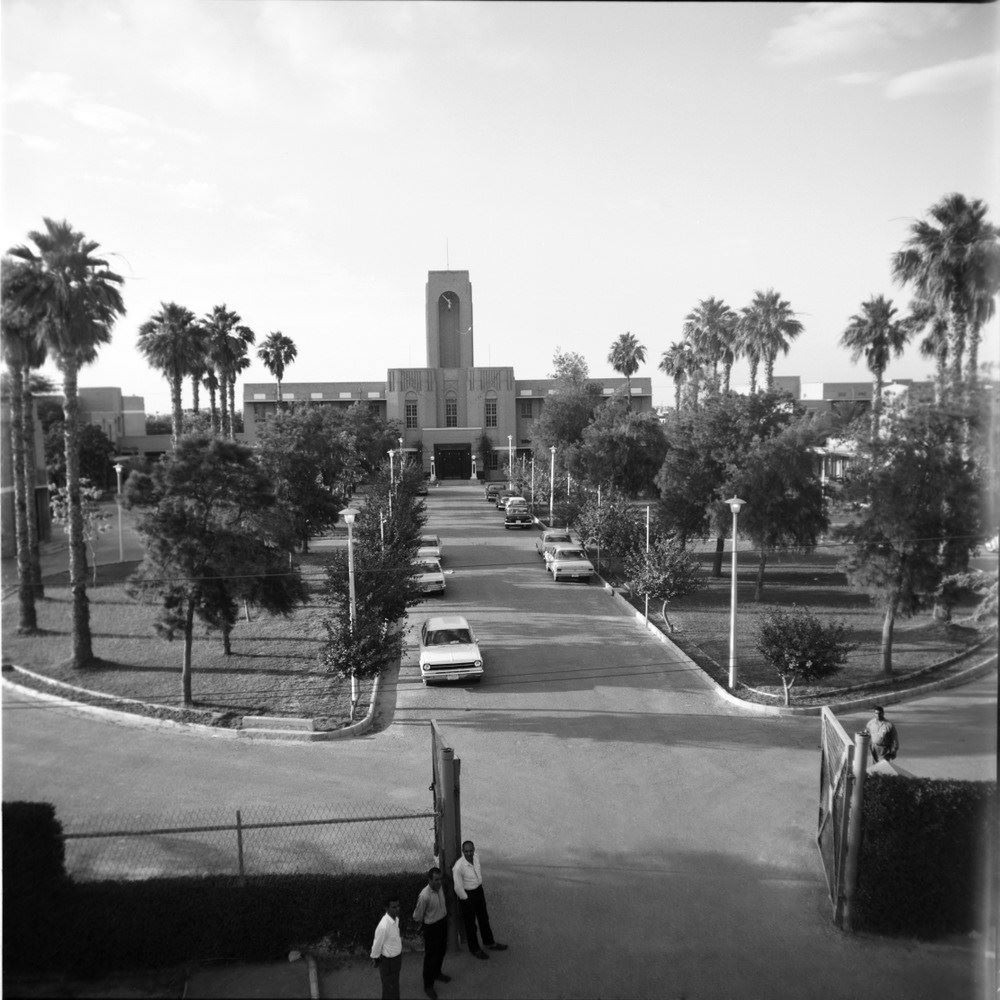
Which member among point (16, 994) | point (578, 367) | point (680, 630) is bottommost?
point (680, 630)

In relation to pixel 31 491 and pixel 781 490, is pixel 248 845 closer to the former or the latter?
pixel 31 491

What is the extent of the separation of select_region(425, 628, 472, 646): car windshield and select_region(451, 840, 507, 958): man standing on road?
29.2 ft

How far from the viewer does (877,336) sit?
1287 cm

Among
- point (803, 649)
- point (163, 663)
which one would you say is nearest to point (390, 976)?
point (163, 663)

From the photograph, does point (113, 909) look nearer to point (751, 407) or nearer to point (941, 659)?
point (941, 659)

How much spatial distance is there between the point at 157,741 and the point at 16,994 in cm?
691

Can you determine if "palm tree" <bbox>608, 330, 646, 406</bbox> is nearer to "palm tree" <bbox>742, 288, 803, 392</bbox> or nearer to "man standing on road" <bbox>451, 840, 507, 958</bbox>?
"palm tree" <bbox>742, 288, 803, 392</bbox>

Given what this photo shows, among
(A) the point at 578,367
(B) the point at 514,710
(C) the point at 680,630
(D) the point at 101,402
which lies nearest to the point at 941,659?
(C) the point at 680,630

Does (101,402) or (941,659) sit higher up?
(101,402)

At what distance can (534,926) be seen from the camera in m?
7.09

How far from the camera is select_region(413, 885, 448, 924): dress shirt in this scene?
632 cm

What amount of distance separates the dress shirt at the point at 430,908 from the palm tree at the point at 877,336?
9714 millimetres

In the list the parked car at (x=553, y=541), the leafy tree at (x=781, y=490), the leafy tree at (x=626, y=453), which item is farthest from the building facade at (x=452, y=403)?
the leafy tree at (x=781, y=490)

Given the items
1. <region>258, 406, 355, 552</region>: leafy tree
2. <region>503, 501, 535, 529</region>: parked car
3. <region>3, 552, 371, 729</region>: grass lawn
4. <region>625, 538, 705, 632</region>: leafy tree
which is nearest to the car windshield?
<region>3, 552, 371, 729</region>: grass lawn
